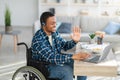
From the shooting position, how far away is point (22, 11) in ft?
23.9

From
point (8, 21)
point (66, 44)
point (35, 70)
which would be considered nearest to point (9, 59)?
point (8, 21)

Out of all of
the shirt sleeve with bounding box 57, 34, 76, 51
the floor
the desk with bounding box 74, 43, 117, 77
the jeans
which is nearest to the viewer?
the desk with bounding box 74, 43, 117, 77

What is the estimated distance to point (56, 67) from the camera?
8.63 feet

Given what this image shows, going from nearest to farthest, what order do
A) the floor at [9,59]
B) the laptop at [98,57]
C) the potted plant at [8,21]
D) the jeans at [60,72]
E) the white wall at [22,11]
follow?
1. the laptop at [98,57]
2. the jeans at [60,72]
3. the floor at [9,59]
4. the potted plant at [8,21]
5. the white wall at [22,11]

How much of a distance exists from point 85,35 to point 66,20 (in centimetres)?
63

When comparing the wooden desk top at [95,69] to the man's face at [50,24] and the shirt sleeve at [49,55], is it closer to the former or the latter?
the shirt sleeve at [49,55]

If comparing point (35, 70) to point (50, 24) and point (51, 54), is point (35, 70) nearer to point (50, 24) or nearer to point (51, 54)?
point (51, 54)

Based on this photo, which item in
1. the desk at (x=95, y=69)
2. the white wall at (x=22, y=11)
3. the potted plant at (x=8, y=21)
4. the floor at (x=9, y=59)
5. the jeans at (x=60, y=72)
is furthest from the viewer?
the white wall at (x=22, y=11)

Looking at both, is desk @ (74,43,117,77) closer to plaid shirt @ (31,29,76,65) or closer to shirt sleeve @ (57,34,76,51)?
plaid shirt @ (31,29,76,65)

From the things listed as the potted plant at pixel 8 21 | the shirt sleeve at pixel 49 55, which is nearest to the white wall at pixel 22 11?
the potted plant at pixel 8 21

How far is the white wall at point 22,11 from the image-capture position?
7176 mm

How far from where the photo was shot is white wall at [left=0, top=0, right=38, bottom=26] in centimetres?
718

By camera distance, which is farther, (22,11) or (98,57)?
(22,11)

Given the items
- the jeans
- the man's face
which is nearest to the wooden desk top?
the jeans
